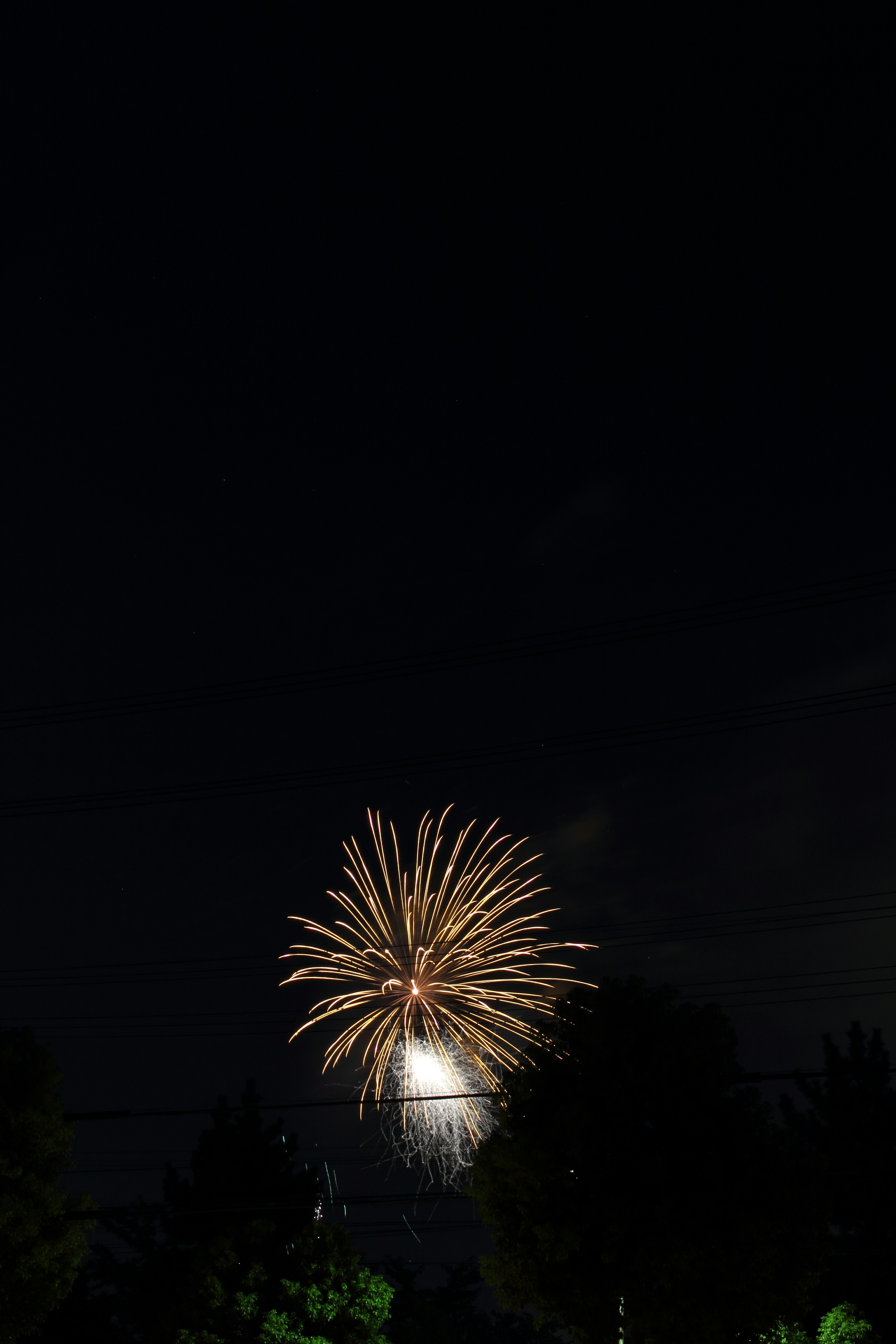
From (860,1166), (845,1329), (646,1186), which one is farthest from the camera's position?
(860,1166)

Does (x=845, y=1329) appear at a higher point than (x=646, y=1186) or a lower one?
lower

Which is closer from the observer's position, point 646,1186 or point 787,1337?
point 646,1186

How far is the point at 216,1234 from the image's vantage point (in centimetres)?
3625

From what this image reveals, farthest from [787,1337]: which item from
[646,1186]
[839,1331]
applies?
[646,1186]

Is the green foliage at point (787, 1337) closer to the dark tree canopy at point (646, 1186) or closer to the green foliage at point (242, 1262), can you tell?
the dark tree canopy at point (646, 1186)

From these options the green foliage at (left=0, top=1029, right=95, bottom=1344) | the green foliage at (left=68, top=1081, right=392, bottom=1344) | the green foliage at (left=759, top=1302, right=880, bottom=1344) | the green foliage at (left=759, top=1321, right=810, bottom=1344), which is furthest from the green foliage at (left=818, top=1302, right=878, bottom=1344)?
the green foliage at (left=0, top=1029, right=95, bottom=1344)

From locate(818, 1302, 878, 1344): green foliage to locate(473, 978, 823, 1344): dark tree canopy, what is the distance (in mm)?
8260

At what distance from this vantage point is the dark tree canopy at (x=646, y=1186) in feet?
64.8

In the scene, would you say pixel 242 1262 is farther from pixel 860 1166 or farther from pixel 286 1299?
pixel 860 1166

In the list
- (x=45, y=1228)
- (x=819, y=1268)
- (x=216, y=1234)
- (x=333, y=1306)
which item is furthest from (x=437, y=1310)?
(x=819, y=1268)

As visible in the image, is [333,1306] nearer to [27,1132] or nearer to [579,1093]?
[27,1132]

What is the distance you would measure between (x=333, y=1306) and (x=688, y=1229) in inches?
577

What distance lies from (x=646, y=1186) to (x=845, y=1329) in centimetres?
1140

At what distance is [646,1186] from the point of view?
66.3 feet
